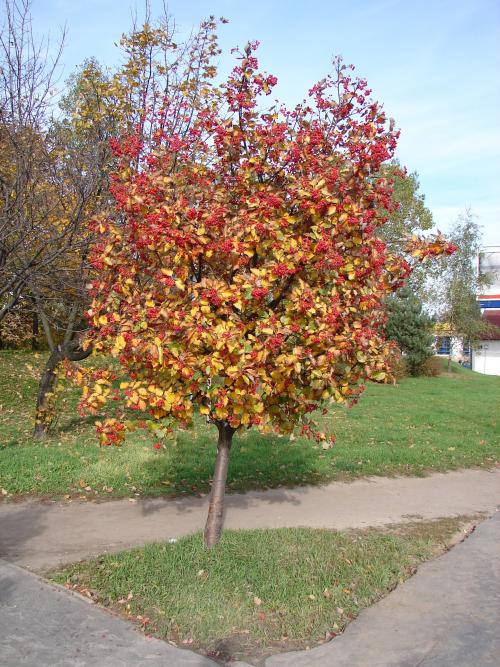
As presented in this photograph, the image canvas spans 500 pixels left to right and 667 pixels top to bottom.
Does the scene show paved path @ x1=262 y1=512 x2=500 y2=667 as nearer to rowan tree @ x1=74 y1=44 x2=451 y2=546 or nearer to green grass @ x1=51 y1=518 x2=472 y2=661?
green grass @ x1=51 y1=518 x2=472 y2=661

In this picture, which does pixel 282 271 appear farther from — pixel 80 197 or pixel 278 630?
pixel 80 197

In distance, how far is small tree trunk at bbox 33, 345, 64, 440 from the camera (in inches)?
382

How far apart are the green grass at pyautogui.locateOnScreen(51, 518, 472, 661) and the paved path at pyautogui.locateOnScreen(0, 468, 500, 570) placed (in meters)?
0.51

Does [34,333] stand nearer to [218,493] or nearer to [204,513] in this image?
[204,513]

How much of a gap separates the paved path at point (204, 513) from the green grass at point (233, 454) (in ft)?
1.42

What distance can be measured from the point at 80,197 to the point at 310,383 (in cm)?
448

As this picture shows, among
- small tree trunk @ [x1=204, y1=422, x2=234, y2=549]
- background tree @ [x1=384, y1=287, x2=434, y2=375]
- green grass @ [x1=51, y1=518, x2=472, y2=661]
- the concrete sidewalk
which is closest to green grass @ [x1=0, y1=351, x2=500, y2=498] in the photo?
small tree trunk @ [x1=204, y1=422, x2=234, y2=549]

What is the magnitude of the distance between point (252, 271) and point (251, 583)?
232 cm

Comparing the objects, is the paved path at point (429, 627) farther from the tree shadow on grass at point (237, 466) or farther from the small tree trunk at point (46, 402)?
the small tree trunk at point (46, 402)

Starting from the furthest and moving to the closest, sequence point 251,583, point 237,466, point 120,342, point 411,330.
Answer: point 411,330, point 237,466, point 251,583, point 120,342

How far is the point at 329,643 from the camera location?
4.04 m

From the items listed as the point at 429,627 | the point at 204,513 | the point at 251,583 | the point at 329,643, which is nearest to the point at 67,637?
the point at 251,583

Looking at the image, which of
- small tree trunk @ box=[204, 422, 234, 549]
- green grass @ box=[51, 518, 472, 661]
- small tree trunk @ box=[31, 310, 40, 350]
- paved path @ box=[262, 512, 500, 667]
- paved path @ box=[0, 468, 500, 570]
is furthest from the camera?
small tree trunk @ box=[31, 310, 40, 350]

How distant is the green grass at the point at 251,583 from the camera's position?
415 cm
